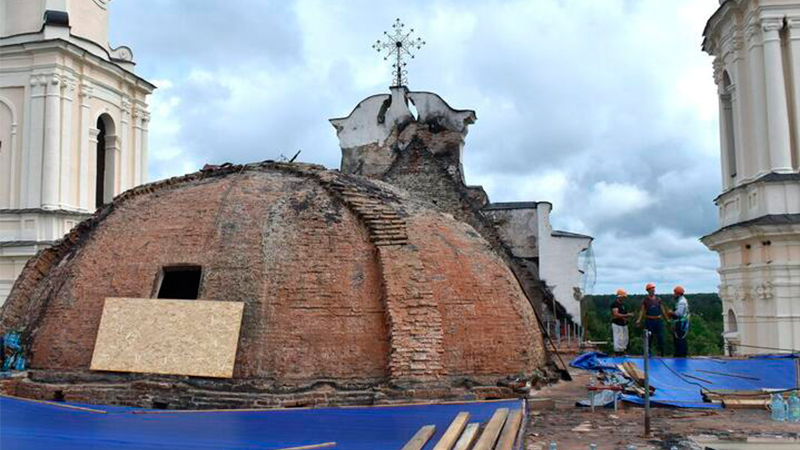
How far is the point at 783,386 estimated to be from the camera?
14.1 metres

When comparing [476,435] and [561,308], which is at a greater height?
[561,308]

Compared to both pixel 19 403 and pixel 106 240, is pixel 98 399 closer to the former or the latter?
pixel 19 403

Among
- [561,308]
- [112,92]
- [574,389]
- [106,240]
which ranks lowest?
[574,389]

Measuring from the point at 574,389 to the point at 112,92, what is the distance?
19657mm

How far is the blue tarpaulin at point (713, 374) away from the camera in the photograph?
13.6 metres

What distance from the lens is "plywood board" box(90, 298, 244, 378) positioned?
1264cm

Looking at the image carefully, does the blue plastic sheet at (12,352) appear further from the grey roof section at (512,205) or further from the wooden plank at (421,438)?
the grey roof section at (512,205)

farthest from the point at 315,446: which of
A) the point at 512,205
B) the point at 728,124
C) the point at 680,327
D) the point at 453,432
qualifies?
the point at 728,124

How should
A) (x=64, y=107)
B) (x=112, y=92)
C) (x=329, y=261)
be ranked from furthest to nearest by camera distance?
(x=112, y=92) → (x=64, y=107) → (x=329, y=261)

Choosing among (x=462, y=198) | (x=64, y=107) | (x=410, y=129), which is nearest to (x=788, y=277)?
(x=462, y=198)

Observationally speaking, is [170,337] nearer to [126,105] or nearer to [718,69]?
[126,105]

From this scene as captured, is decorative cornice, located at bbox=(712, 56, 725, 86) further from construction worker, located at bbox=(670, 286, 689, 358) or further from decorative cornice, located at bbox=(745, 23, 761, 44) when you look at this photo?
construction worker, located at bbox=(670, 286, 689, 358)

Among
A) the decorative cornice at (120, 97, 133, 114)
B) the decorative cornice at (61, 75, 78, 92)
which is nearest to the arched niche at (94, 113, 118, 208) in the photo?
the decorative cornice at (120, 97, 133, 114)

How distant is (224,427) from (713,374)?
372 inches
